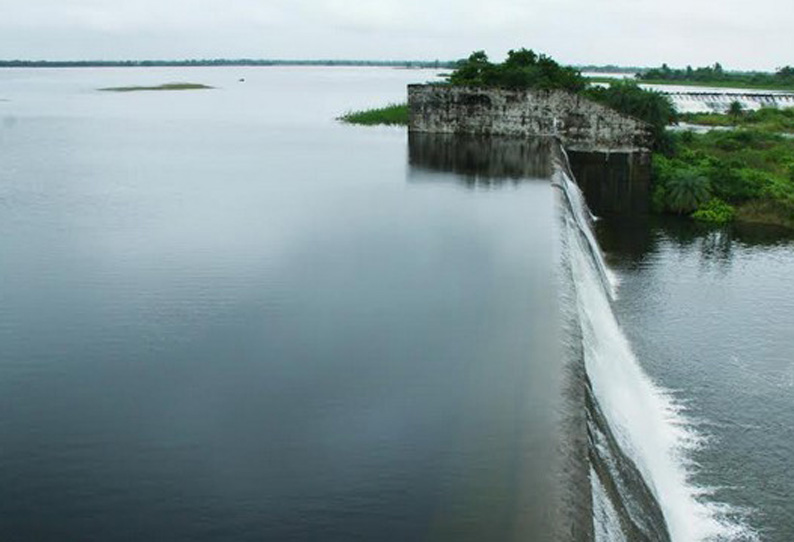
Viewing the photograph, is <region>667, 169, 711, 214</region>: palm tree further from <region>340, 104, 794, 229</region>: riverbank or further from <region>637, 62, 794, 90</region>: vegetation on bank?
<region>637, 62, 794, 90</region>: vegetation on bank

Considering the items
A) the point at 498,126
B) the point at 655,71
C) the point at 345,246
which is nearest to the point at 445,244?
the point at 345,246

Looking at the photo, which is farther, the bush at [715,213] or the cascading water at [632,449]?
the bush at [715,213]

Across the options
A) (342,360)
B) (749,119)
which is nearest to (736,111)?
(749,119)

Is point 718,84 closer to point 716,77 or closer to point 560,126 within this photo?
point 716,77

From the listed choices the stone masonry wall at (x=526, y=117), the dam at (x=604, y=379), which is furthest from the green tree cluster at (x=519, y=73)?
the dam at (x=604, y=379)

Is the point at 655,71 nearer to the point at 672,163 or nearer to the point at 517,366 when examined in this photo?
the point at 672,163

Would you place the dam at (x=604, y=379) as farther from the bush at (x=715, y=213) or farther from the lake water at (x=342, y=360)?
the bush at (x=715, y=213)
